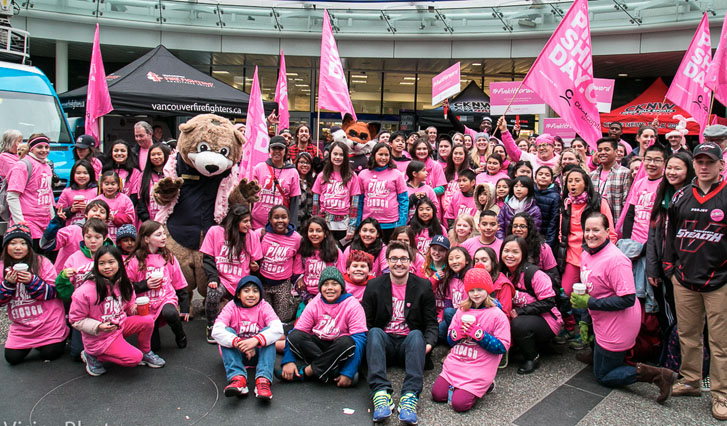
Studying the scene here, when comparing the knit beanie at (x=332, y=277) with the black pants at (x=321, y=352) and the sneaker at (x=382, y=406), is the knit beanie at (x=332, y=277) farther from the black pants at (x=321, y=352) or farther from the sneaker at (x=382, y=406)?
the sneaker at (x=382, y=406)

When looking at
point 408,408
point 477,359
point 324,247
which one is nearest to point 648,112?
point 324,247

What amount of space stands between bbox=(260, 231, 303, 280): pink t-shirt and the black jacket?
1.24 m

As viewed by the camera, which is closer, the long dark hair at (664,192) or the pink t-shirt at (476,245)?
the long dark hair at (664,192)

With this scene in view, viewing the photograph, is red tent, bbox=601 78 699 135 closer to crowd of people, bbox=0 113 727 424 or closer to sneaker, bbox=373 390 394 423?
crowd of people, bbox=0 113 727 424

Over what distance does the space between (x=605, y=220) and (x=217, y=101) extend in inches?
306

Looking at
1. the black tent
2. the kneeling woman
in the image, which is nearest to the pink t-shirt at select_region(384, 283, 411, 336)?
the kneeling woman

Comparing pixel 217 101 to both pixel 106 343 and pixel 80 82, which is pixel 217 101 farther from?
pixel 80 82

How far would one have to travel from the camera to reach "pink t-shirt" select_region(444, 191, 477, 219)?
633 centimetres

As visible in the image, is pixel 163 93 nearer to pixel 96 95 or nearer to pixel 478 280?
pixel 96 95

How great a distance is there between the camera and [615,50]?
14.5m

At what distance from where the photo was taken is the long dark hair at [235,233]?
5293 millimetres

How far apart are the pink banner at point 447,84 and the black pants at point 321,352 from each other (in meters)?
6.27

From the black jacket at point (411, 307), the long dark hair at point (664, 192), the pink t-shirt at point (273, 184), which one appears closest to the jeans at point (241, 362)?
the black jacket at point (411, 307)

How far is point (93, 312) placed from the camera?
14.0 ft
